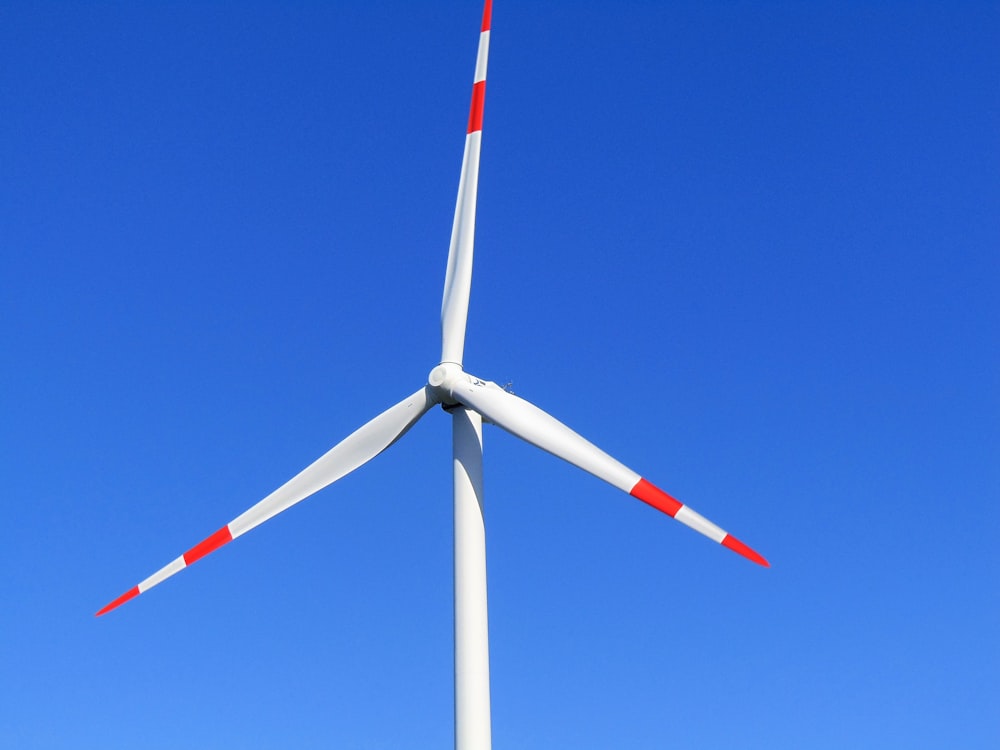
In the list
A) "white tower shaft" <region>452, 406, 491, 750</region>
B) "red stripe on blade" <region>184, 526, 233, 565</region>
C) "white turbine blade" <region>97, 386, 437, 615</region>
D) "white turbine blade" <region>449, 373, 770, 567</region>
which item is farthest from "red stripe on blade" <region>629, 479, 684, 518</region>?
"red stripe on blade" <region>184, 526, 233, 565</region>

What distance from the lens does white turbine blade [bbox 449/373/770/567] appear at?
25172 millimetres

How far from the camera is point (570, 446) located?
86.2 ft

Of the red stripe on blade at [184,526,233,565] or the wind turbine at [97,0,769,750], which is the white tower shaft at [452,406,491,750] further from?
the red stripe on blade at [184,526,233,565]

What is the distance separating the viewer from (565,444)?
2631 centimetres

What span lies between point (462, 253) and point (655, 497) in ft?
26.6

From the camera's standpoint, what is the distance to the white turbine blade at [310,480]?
28.0 metres

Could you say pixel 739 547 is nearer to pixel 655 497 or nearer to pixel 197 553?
pixel 655 497

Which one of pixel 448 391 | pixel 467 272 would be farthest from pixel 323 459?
pixel 467 272

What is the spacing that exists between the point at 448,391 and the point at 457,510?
112 inches

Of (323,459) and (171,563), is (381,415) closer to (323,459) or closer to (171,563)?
(323,459)

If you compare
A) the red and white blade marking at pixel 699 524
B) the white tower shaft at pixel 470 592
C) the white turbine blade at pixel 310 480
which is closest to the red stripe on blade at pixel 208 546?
the white turbine blade at pixel 310 480

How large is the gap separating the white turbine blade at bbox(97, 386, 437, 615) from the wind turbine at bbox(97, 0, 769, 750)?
24mm

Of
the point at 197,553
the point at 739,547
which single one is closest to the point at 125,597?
the point at 197,553

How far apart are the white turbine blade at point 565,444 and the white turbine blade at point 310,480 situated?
1.83 m
